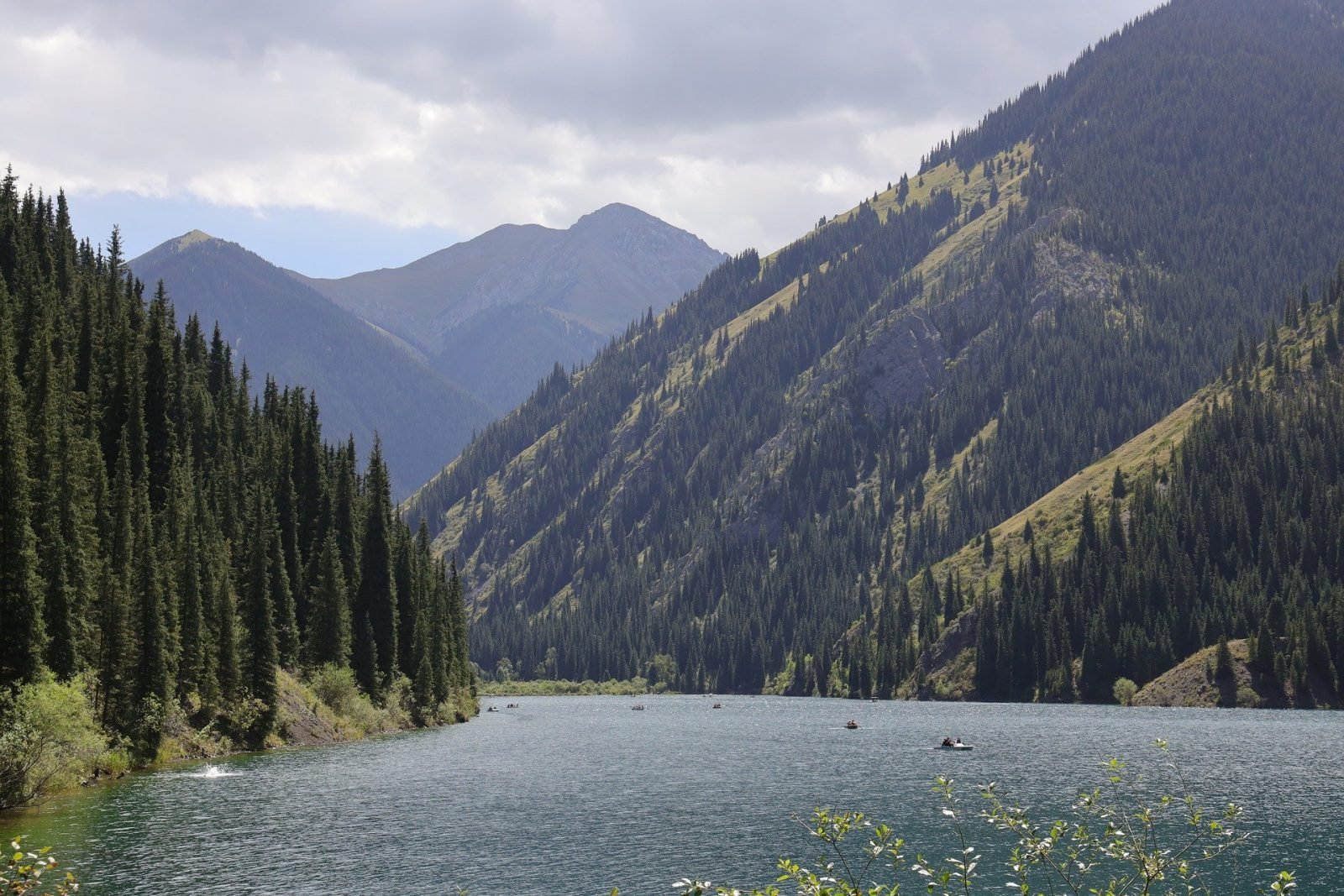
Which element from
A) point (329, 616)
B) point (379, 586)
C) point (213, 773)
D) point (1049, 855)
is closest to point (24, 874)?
point (1049, 855)

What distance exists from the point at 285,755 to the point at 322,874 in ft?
210

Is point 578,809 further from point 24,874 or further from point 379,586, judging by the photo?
point 379,586

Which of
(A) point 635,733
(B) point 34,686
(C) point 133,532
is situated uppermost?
(C) point 133,532

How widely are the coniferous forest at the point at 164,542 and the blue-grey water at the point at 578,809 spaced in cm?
988

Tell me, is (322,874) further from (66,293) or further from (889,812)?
(66,293)

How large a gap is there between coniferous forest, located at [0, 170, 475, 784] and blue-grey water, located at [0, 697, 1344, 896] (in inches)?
389

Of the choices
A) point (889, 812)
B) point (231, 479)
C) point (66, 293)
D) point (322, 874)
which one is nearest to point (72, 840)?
point (322, 874)

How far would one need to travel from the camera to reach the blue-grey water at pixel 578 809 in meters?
64.6

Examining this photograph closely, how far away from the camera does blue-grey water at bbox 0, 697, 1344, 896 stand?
64625 mm

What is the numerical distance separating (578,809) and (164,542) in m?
56.2

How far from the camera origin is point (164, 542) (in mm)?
123188

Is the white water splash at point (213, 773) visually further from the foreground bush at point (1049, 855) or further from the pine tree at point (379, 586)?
the pine tree at point (379, 586)

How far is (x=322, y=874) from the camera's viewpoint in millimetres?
64375

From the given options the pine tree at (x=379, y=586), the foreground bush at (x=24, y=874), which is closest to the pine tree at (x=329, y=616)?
the pine tree at (x=379, y=586)
